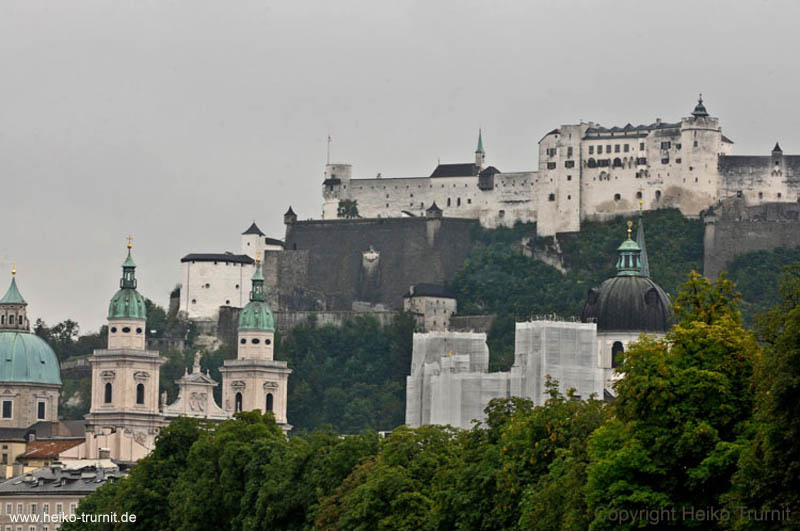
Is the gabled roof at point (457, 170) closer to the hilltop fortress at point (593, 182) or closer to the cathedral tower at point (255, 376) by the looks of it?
the hilltop fortress at point (593, 182)

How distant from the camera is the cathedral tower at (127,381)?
384ft

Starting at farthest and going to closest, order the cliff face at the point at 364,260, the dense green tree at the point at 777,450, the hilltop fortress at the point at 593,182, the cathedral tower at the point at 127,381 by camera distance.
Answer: the cliff face at the point at 364,260, the hilltop fortress at the point at 593,182, the cathedral tower at the point at 127,381, the dense green tree at the point at 777,450

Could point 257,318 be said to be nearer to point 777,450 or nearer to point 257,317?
point 257,317

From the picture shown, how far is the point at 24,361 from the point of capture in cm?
12494

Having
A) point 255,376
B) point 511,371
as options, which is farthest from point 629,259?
point 255,376

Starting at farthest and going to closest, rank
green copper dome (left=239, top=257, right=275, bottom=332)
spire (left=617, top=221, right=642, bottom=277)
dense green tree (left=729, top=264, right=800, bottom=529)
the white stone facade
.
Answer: green copper dome (left=239, top=257, right=275, bottom=332) < spire (left=617, top=221, right=642, bottom=277) < the white stone facade < dense green tree (left=729, top=264, right=800, bottom=529)

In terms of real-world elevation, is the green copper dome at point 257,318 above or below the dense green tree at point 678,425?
above

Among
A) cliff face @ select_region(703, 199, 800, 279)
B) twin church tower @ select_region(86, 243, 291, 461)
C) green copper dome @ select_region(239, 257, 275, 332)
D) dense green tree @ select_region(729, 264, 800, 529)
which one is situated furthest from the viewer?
cliff face @ select_region(703, 199, 800, 279)

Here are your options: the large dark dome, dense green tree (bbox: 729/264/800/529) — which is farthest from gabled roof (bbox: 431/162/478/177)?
dense green tree (bbox: 729/264/800/529)

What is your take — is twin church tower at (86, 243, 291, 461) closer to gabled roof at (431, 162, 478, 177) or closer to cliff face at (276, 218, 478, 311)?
cliff face at (276, 218, 478, 311)

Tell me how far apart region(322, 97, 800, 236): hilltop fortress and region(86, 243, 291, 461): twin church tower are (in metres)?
22.7

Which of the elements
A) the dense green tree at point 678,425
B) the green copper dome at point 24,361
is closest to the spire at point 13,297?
the green copper dome at point 24,361

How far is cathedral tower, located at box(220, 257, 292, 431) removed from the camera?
123m

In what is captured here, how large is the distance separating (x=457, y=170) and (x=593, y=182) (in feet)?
32.9
